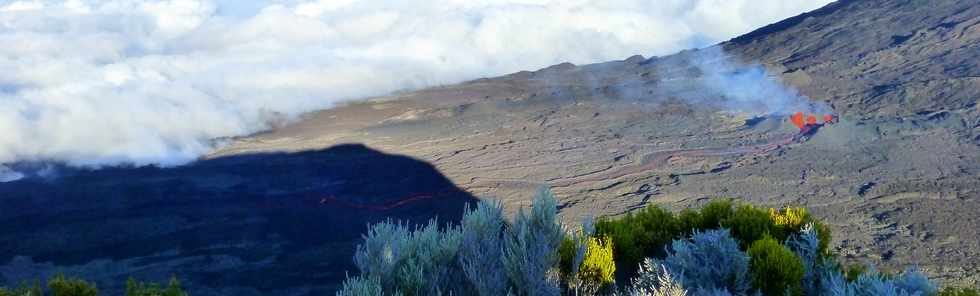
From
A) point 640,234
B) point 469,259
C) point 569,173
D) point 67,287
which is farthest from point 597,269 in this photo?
point 569,173

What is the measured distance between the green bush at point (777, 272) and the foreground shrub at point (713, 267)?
0.09 metres

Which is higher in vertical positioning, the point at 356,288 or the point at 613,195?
the point at 356,288

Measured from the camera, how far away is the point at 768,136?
22484 mm

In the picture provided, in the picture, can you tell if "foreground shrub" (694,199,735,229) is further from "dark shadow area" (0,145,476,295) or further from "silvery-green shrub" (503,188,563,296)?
"dark shadow area" (0,145,476,295)

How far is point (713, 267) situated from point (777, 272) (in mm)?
464

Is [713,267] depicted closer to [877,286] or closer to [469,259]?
[877,286]

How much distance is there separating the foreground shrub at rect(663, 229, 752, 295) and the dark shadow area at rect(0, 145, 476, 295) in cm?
753

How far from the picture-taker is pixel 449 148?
23875mm

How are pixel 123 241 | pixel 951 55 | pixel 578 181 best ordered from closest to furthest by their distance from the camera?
1. pixel 123 241
2. pixel 578 181
3. pixel 951 55

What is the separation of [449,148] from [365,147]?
2.28m

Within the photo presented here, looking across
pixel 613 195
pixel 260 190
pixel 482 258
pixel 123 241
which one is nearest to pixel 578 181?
pixel 613 195

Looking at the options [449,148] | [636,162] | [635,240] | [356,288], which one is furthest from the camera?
[449,148]

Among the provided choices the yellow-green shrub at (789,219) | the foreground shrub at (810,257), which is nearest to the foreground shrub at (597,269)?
the foreground shrub at (810,257)

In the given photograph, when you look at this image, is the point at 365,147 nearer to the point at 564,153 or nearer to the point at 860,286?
the point at 564,153
